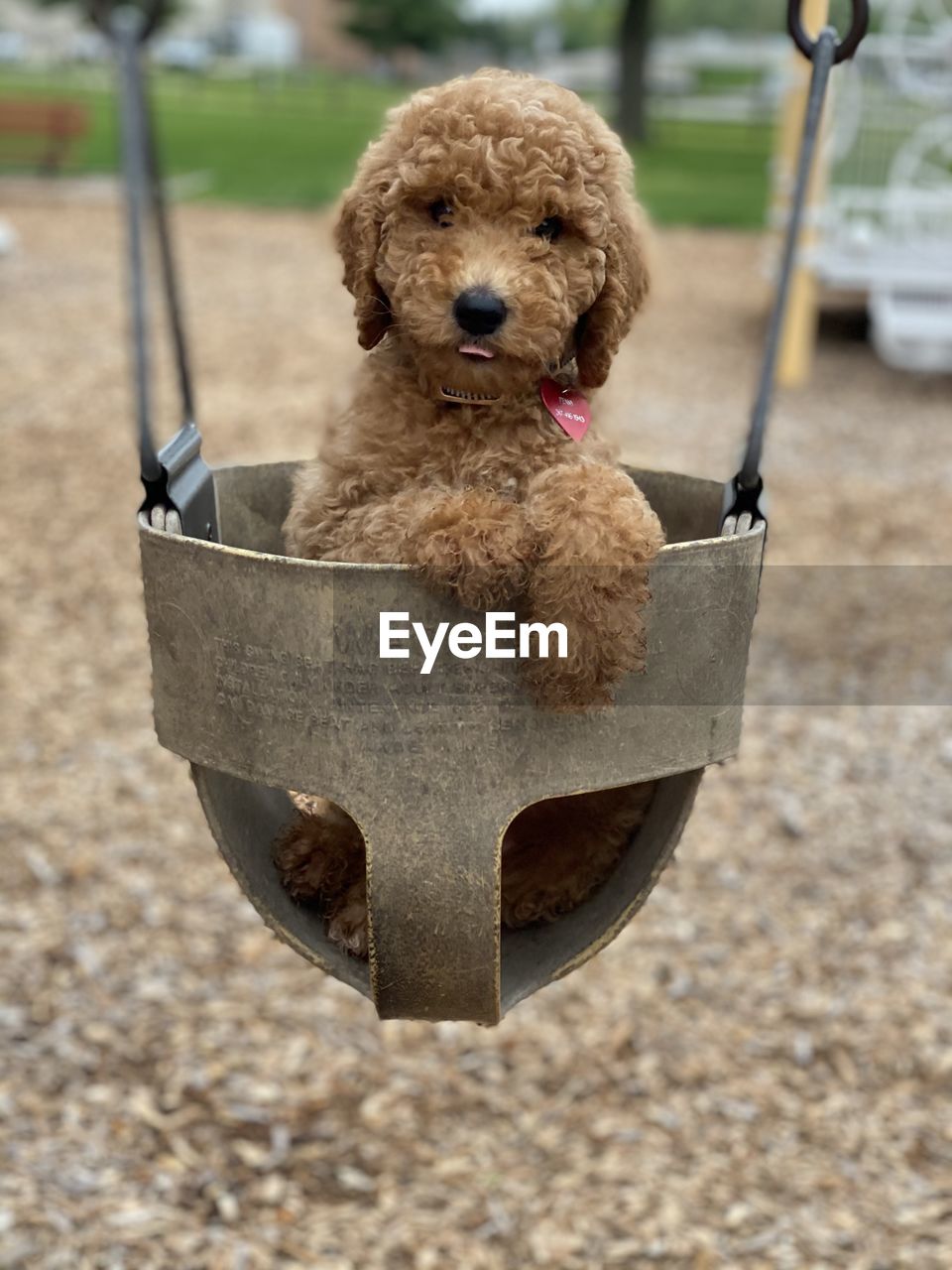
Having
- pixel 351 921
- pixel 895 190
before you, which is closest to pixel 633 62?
pixel 895 190

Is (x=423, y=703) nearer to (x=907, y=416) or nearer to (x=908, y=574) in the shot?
(x=908, y=574)

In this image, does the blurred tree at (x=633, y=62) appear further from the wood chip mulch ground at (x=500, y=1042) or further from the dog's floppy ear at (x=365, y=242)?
the dog's floppy ear at (x=365, y=242)

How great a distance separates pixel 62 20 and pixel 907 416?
5941 centimetres

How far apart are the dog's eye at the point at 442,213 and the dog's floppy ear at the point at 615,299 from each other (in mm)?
180

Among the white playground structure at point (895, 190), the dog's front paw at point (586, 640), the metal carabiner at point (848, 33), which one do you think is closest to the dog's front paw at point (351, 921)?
the dog's front paw at point (586, 640)

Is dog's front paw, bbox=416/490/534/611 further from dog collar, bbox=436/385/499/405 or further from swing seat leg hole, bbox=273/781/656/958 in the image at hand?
swing seat leg hole, bbox=273/781/656/958

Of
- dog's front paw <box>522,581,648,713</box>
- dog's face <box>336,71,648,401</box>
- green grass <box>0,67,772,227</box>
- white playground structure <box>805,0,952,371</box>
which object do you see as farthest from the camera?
green grass <box>0,67,772,227</box>

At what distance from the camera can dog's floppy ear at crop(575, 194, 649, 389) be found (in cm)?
163

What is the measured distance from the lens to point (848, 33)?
1.79 m

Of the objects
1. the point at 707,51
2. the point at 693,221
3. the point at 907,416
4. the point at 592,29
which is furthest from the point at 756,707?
the point at 592,29

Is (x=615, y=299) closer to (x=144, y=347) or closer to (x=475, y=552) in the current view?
(x=475, y=552)

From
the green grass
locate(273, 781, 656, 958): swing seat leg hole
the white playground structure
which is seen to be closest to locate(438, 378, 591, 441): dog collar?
locate(273, 781, 656, 958): swing seat leg hole

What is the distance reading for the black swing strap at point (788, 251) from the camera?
5.53 feet

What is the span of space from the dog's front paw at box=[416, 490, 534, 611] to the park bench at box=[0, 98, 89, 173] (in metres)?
16.8
